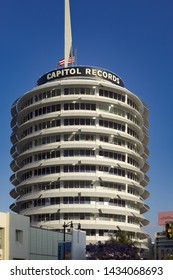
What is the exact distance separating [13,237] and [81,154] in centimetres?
5921

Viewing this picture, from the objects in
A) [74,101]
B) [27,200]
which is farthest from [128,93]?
[27,200]

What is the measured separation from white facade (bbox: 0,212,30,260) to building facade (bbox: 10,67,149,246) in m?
46.9

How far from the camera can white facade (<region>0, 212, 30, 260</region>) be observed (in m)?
69.4

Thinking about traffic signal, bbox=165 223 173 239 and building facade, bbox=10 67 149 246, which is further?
building facade, bbox=10 67 149 246

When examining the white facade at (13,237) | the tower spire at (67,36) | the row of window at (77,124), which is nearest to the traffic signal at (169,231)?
the white facade at (13,237)

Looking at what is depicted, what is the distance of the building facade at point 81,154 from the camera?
125312 mm

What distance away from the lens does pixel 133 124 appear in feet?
452

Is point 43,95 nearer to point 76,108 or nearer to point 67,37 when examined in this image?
point 76,108

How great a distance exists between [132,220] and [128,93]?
34.3 m

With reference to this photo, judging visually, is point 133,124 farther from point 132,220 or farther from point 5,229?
point 5,229

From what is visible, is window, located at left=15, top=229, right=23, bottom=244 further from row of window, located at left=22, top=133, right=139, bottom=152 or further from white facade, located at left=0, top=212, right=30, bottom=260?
row of window, located at left=22, top=133, right=139, bottom=152

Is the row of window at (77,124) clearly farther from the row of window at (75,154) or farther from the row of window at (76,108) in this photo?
the row of window at (75,154)

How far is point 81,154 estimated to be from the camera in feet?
424

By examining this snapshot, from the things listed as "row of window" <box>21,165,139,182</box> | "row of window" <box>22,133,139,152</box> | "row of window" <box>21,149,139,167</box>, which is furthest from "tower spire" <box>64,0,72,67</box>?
"row of window" <box>21,165,139,182</box>
